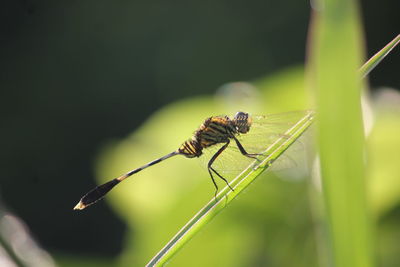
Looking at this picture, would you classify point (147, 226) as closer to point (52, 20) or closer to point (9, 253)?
point (9, 253)

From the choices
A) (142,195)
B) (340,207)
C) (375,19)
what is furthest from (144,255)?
(375,19)

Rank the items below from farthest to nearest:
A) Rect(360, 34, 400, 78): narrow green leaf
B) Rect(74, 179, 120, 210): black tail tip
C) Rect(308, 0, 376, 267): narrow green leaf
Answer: Rect(74, 179, 120, 210): black tail tip → Rect(360, 34, 400, 78): narrow green leaf → Rect(308, 0, 376, 267): narrow green leaf

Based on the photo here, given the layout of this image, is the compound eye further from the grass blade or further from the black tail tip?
the grass blade

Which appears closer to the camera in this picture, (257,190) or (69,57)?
(257,190)

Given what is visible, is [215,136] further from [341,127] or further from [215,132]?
[341,127]

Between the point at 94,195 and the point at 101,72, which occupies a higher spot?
the point at 94,195

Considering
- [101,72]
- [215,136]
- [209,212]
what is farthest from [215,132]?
[101,72]

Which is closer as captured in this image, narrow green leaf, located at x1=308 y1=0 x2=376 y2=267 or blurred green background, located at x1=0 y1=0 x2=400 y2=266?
narrow green leaf, located at x1=308 y1=0 x2=376 y2=267

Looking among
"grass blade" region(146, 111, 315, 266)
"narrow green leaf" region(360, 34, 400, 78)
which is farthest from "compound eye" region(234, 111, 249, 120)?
"narrow green leaf" region(360, 34, 400, 78)
